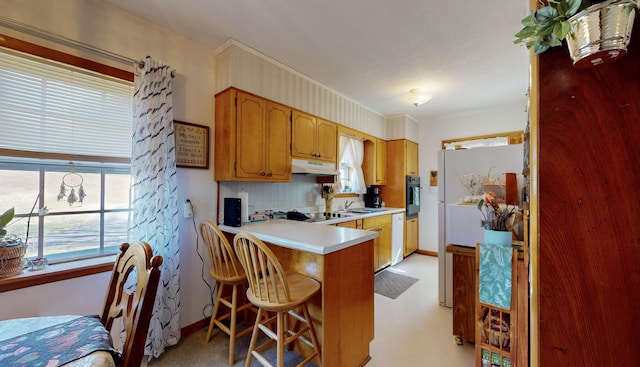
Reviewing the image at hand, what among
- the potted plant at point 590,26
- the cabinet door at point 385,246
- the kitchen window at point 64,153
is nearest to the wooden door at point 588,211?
the potted plant at point 590,26

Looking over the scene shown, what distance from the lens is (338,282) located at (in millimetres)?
1569

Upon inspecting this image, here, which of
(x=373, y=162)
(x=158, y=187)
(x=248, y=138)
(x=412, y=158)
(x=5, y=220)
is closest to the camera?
(x=5, y=220)

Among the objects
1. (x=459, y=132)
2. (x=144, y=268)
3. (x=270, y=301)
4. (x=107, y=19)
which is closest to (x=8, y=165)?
(x=107, y=19)

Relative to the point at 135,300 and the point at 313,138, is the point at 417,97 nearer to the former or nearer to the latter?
the point at 313,138

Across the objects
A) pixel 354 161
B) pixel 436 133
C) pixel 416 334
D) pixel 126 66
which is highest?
pixel 436 133

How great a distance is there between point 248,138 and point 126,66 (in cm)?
105

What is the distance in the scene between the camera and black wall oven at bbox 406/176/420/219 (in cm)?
448

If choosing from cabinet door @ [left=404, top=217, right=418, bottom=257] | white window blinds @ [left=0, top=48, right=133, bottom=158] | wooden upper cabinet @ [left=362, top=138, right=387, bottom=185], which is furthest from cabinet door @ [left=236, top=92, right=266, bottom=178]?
cabinet door @ [left=404, top=217, right=418, bottom=257]

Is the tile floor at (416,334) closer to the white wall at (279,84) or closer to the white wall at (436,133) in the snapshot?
the white wall at (436,133)

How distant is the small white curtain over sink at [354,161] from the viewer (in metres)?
3.99

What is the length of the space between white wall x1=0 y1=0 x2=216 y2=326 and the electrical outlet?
58 mm

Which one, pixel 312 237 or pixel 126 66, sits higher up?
pixel 126 66

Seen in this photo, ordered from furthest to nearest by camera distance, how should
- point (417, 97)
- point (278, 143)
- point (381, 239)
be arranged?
point (381, 239)
point (417, 97)
point (278, 143)

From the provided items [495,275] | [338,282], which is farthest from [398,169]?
[338,282]
